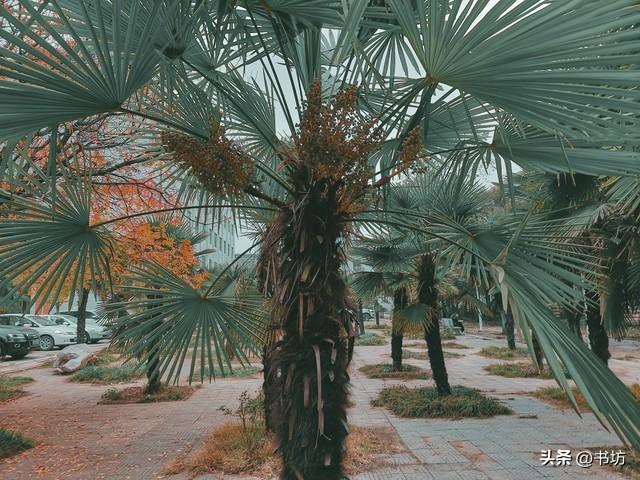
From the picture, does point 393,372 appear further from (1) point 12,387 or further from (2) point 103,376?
A: (1) point 12,387

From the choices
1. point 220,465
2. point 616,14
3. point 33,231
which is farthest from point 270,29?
point 220,465

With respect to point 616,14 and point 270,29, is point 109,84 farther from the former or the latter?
point 616,14

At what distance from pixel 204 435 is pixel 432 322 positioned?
4433 mm

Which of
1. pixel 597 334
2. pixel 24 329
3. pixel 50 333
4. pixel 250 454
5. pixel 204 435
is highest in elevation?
pixel 597 334

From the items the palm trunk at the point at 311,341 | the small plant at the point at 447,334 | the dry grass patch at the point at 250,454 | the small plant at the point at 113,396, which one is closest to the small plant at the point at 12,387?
the small plant at the point at 113,396

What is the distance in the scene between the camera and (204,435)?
22.7ft

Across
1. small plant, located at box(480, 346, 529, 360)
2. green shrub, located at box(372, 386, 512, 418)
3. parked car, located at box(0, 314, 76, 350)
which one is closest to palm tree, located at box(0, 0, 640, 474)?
green shrub, located at box(372, 386, 512, 418)

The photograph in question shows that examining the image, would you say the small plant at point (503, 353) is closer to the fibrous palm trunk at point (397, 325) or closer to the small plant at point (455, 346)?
the small plant at point (455, 346)

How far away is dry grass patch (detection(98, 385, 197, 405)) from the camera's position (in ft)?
32.4

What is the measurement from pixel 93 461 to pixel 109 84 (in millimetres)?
4856

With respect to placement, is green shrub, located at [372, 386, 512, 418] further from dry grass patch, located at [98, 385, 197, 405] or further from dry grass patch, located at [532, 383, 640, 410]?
dry grass patch, located at [98, 385, 197, 405]

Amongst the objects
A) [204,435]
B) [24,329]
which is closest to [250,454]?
[204,435]

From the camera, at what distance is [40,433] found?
7.36 metres

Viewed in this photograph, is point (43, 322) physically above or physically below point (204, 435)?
above
